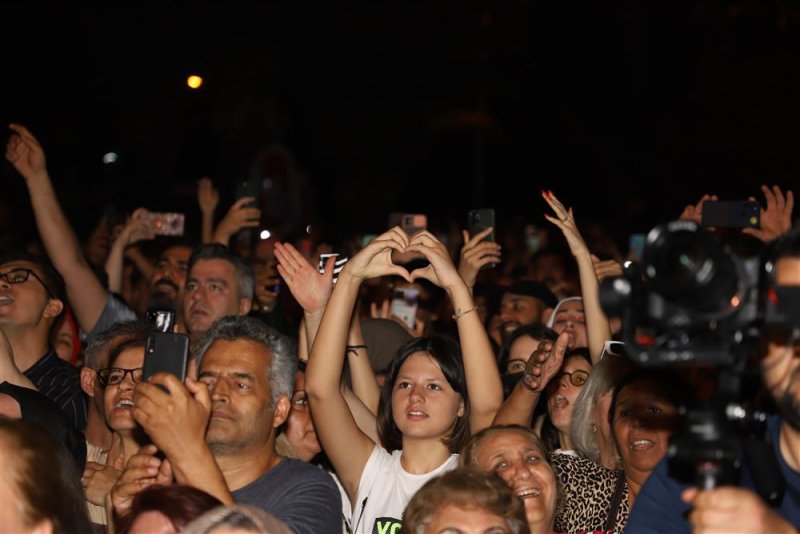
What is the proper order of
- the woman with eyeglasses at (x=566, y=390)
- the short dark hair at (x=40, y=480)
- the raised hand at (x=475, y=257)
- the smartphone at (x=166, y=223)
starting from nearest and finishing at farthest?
1. the short dark hair at (x=40, y=480)
2. the woman with eyeglasses at (x=566, y=390)
3. the raised hand at (x=475, y=257)
4. the smartphone at (x=166, y=223)

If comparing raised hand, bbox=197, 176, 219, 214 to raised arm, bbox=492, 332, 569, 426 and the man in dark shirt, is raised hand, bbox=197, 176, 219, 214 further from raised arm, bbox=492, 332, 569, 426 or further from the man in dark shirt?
raised arm, bbox=492, 332, 569, 426

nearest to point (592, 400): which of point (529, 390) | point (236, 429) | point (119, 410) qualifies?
point (529, 390)

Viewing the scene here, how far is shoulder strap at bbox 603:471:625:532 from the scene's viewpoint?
473 centimetres

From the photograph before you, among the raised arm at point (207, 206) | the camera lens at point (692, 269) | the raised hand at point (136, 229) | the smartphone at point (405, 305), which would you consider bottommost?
the camera lens at point (692, 269)

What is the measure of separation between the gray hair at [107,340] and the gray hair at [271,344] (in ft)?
2.03

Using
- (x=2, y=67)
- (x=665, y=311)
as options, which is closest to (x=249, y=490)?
(x=665, y=311)

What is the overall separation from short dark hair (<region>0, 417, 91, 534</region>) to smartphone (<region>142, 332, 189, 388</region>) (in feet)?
1.35

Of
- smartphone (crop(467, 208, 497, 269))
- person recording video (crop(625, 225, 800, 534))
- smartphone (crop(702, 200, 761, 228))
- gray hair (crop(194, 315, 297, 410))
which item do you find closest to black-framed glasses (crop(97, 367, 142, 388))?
gray hair (crop(194, 315, 297, 410))

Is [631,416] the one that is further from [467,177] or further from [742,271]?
[467,177]

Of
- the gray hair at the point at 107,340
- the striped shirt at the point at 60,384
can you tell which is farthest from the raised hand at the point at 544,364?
the striped shirt at the point at 60,384

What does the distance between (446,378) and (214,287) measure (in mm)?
2296

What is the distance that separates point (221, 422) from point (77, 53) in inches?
597

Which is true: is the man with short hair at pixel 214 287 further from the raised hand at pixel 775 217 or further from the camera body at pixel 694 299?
the camera body at pixel 694 299

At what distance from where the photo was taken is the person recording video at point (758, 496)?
8.27 feet
